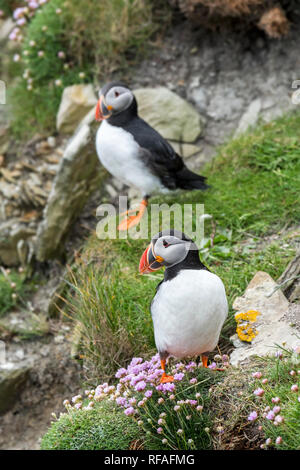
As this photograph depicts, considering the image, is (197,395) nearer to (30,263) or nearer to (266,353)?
(266,353)

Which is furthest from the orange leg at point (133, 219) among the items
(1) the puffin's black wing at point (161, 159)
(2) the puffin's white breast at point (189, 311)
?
(2) the puffin's white breast at point (189, 311)

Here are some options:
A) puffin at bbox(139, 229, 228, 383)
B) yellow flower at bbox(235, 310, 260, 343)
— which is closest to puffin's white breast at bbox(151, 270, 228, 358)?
puffin at bbox(139, 229, 228, 383)

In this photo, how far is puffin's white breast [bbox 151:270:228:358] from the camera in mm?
3023

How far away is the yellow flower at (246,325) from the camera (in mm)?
3641

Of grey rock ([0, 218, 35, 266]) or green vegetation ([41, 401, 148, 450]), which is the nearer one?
green vegetation ([41, 401, 148, 450])

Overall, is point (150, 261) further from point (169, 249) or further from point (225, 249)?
point (225, 249)

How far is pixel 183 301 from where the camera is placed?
3.02m

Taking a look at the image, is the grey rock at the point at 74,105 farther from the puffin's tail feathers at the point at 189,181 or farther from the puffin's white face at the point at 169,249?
the puffin's white face at the point at 169,249

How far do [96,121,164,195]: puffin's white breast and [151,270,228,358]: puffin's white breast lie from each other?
1.92m

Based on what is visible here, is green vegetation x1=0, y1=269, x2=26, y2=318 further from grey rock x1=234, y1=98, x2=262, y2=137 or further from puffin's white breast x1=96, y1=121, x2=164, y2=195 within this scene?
grey rock x1=234, y1=98, x2=262, y2=137

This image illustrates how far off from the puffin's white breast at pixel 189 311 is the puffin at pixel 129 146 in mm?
1922

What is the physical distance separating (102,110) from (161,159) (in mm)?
618

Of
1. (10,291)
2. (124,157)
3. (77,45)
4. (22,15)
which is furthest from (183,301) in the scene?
(22,15)
